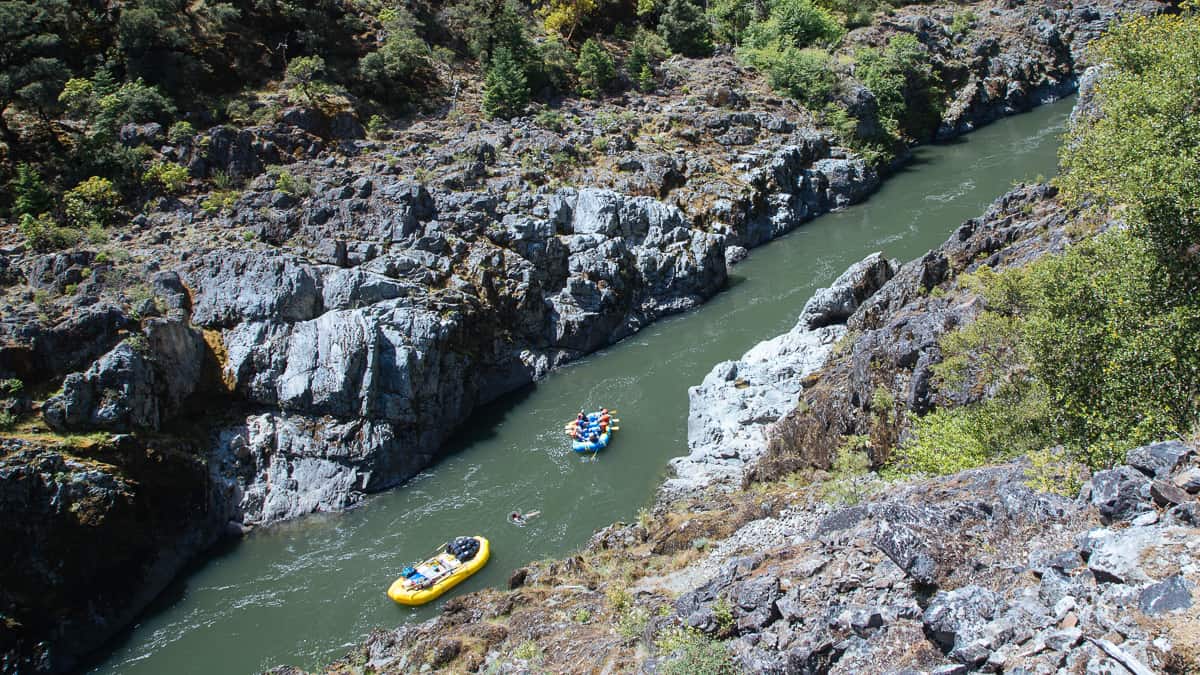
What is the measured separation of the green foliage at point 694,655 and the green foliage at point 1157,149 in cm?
1049

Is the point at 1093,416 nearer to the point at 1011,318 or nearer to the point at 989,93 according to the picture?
the point at 1011,318

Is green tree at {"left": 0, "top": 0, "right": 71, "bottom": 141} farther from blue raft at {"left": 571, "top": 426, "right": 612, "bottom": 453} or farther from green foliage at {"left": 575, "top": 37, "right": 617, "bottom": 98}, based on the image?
green foliage at {"left": 575, "top": 37, "right": 617, "bottom": 98}

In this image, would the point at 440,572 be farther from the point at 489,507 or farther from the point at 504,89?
the point at 504,89

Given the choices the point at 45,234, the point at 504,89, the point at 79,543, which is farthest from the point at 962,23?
the point at 79,543

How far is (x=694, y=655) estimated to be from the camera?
1302 centimetres

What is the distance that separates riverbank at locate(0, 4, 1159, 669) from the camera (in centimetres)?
3166

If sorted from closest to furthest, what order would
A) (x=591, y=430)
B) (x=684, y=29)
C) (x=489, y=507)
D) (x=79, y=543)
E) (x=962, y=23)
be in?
(x=79, y=543) < (x=489, y=507) < (x=591, y=430) < (x=684, y=29) < (x=962, y=23)

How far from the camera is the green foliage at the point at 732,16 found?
240ft

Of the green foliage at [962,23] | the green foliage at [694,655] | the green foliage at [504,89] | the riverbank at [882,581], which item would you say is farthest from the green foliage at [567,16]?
the green foliage at [694,655]

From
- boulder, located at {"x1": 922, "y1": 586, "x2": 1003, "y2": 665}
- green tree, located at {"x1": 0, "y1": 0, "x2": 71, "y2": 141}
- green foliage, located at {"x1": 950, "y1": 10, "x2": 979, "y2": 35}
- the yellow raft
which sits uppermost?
green tree, located at {"x1": 0, "y1": 0, "x2": 71, "y2": 141}

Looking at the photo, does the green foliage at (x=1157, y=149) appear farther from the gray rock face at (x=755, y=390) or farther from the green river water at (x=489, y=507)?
the green river water at (x=489, y=507)

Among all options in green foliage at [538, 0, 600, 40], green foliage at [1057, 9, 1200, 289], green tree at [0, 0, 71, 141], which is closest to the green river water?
green foliage at [1057, 9, 1200, 289]

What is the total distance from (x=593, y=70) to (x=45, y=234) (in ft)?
129

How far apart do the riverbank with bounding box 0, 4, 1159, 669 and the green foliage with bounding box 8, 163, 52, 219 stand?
4440 millimetres
